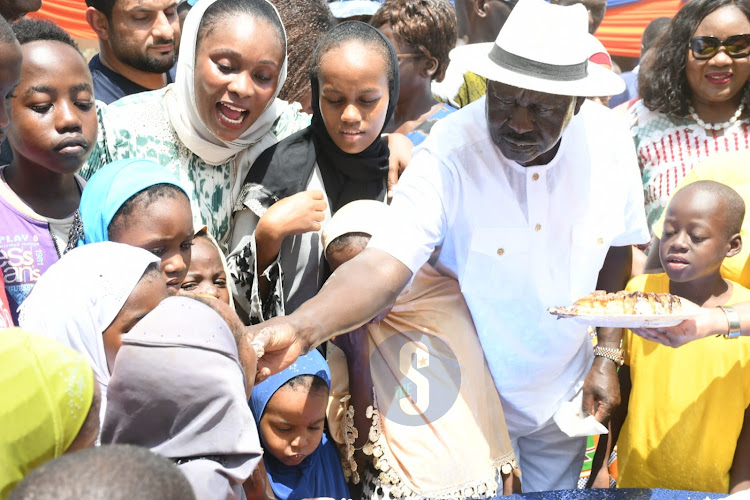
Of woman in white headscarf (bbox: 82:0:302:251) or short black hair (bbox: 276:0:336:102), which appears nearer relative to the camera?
woman in white headscarf (bbox: 82:0:302:251)

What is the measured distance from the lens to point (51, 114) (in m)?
2.56

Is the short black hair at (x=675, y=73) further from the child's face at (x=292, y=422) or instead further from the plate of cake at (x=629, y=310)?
the child's face at (x=292, y=422)

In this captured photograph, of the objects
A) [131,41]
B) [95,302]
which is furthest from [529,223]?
[131,41]

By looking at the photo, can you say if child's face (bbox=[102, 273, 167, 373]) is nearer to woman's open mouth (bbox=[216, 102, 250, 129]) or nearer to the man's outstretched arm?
the man's outstretched arm

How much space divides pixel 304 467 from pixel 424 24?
223cm

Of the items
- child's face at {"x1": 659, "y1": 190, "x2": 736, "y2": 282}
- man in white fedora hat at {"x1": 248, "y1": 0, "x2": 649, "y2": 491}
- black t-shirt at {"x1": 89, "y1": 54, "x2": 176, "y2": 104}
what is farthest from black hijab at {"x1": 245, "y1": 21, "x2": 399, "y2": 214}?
child's face at {"x1": 659, "y1": 190, "x2": 736, "y2": 282}

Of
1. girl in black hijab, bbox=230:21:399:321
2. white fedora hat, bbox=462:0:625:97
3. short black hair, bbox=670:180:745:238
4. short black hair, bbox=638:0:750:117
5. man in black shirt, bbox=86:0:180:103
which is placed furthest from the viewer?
short black hair, bbox=638:0:750:117

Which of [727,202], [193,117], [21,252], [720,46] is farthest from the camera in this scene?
[720,46]

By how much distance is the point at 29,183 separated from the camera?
260 cm

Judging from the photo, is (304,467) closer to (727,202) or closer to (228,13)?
(228,13)

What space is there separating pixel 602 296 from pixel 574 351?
342mm

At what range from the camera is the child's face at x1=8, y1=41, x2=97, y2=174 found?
8.30ft

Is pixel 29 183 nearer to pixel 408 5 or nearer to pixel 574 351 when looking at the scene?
pixel 574 351

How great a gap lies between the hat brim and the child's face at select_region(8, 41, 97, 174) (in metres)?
1.17
